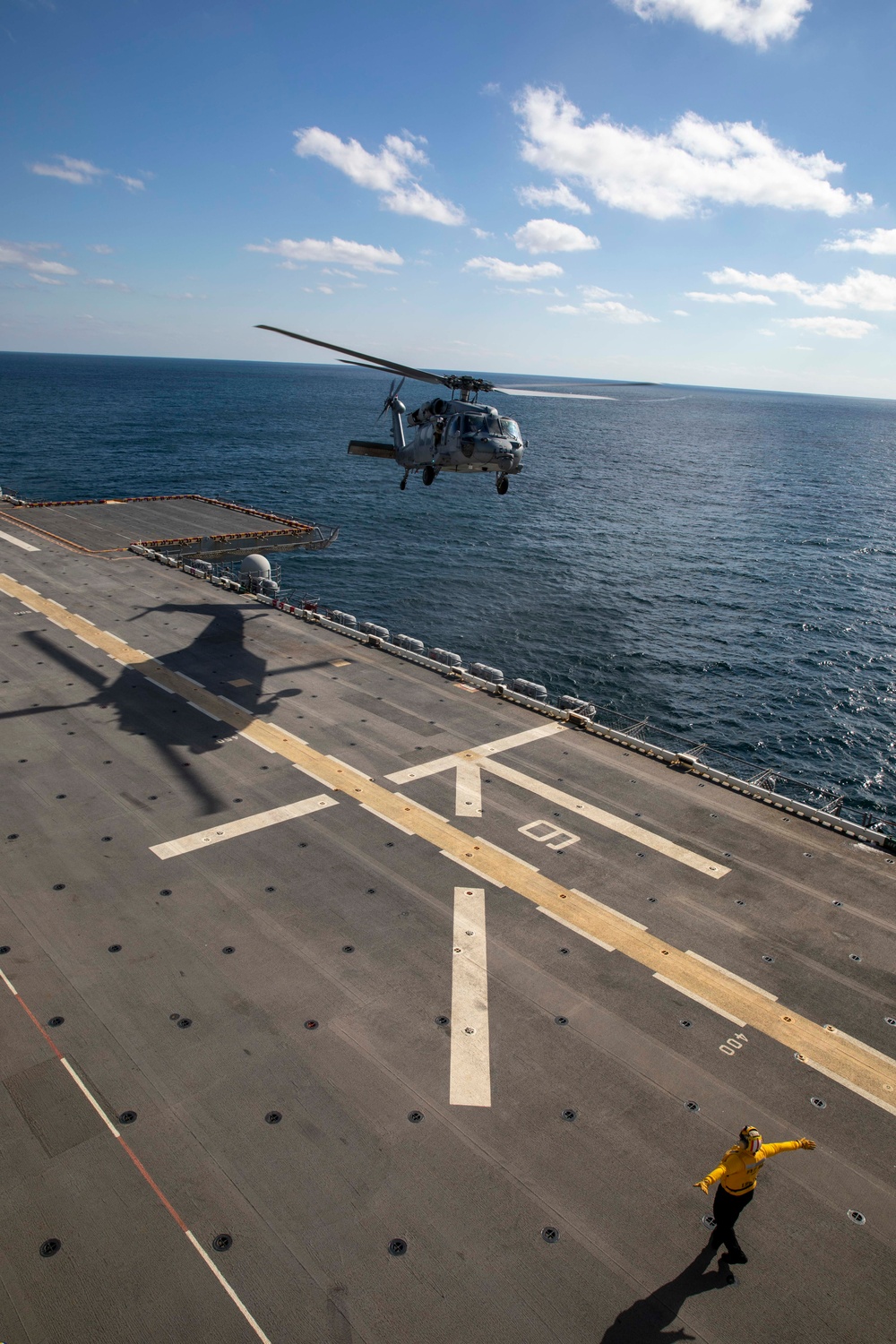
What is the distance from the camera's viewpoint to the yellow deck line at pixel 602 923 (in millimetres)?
17656

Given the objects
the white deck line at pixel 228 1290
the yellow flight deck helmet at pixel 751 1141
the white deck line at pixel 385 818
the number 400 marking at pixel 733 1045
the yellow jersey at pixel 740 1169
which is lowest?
the white deck line at pixel 385 818

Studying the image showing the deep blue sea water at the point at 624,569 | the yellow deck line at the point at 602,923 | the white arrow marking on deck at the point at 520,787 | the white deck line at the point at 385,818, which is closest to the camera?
the yellow deck line at the point at 602,923

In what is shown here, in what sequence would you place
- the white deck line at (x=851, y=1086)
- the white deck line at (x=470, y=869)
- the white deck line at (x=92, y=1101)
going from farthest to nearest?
1. the white deck line at (x=470, y=869)
2. the white deck line at (x=851, y=1086)
3. the white deck line at (x=92, y=1101)

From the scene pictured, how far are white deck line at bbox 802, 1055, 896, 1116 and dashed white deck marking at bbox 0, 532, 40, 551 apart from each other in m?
61.3

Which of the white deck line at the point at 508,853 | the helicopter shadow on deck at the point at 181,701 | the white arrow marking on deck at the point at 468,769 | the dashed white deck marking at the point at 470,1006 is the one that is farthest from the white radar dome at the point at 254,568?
the dashed white deck marking at the point at 470,1006

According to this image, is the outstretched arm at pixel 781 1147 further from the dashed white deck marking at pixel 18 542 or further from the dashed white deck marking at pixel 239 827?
the dashed white deck marking at pixel 18 542

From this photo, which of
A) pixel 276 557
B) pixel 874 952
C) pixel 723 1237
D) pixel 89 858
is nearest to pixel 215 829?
pixel 89 858

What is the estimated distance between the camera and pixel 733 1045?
58.8 ft

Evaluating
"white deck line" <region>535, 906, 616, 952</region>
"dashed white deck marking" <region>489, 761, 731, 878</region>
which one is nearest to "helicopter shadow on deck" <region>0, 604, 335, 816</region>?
"dashed white deck marking" <region>489, 761, 731, 878</region>

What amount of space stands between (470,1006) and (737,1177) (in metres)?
7.68

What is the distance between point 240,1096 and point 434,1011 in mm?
4819

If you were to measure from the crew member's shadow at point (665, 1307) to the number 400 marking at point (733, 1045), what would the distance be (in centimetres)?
496

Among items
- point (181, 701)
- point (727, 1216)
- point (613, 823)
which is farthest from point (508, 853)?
point (181, 701)

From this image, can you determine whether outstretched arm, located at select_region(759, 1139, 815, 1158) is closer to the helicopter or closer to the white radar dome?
the helicopter
